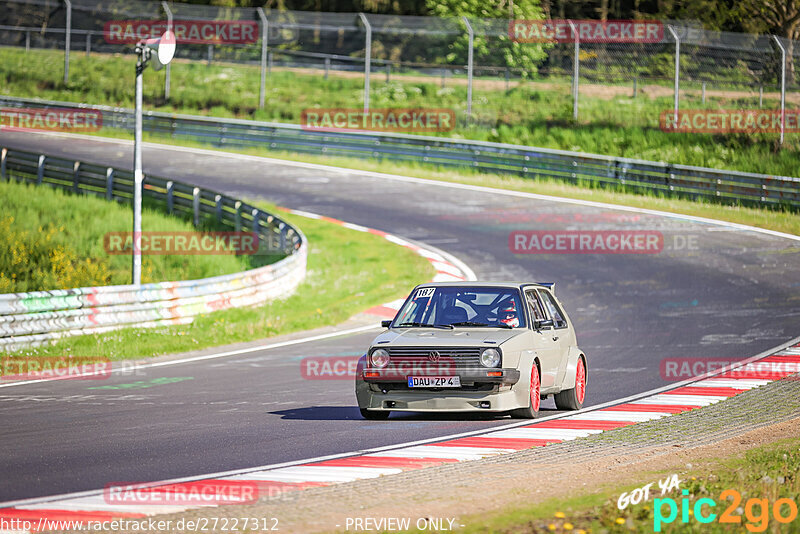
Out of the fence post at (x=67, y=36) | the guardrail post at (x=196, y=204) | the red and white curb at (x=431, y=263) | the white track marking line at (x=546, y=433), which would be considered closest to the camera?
the white track marking line at (x=546, y=433)

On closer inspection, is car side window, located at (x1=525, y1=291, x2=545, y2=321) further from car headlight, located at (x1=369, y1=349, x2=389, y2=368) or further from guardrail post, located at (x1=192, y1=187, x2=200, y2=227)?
guardrail post, located at (x1=192, y1=187, x2=200, y2=227)

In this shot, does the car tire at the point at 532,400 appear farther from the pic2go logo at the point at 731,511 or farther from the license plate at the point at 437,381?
the pic2go logo at the point at 731,511

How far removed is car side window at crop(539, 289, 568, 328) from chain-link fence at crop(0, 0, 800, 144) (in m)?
21.3

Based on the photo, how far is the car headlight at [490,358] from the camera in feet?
33.5

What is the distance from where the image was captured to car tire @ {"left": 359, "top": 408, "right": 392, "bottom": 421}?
10711mm

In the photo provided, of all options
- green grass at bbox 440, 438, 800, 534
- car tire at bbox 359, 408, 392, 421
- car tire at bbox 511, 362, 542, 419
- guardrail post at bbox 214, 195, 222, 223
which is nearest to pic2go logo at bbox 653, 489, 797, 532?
green grass at bbox 440, 438, 800, 534

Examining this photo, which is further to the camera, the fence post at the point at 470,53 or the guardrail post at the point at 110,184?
the fence post at the point at 470,53

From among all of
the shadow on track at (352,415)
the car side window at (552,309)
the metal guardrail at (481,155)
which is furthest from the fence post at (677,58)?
the shadow on track at (352,415)

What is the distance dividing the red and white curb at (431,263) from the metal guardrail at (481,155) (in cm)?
812

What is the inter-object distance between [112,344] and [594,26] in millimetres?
38238

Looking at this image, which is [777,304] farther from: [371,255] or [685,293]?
[371,255]

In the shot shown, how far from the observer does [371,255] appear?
25.4 metres

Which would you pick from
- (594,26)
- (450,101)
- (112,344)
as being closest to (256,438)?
(112,344)

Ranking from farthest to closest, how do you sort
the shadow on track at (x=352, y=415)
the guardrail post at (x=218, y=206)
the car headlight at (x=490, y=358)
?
the guardrail post at (x=218, y=206) < the shadow on track at (x=352, y=415) < the car headlight at (x=490, y=358)
